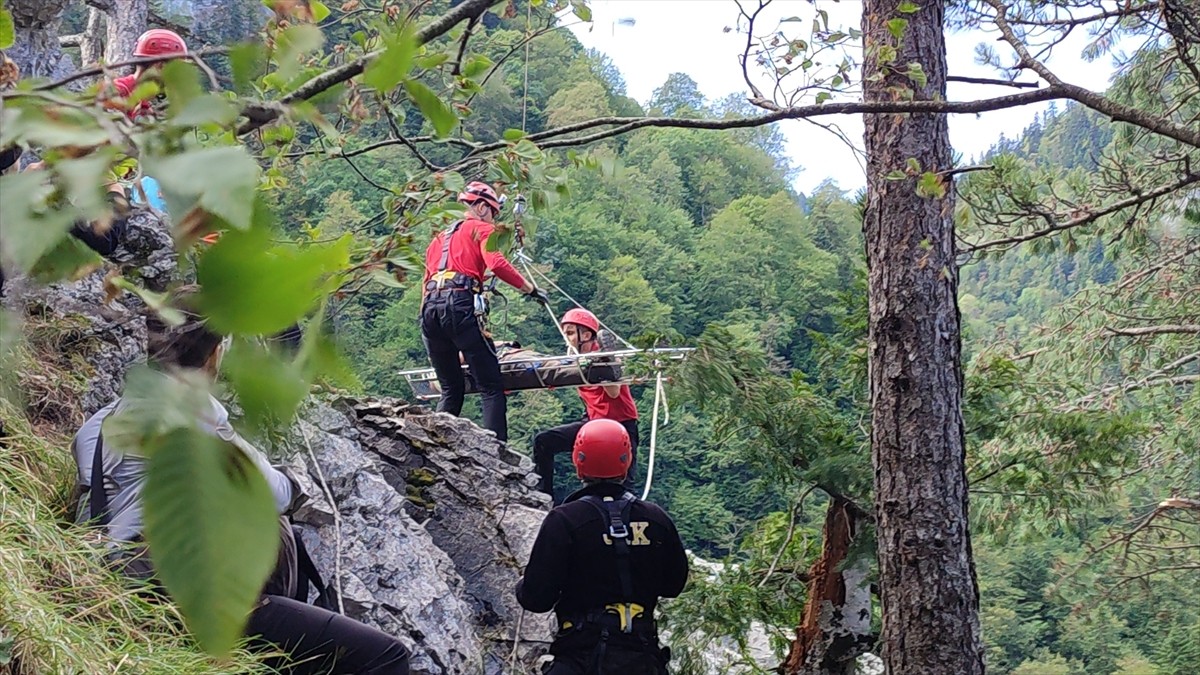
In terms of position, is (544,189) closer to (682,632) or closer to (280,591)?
(280,591)

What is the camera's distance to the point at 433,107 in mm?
606

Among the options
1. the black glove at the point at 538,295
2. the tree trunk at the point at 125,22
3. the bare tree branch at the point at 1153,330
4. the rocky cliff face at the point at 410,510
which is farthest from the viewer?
the tree trunk at the point at 125,22

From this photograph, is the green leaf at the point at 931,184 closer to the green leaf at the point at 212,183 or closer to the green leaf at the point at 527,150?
the green leaf at the point at 527,150

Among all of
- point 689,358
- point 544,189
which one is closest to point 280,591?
point 544,189

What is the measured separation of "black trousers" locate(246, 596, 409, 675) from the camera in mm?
2852

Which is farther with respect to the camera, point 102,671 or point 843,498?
point 843,498

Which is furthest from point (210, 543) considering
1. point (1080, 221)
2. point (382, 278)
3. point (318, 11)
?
point (1080, 221)

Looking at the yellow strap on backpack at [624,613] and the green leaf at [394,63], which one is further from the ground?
the green leaf at [394,63]

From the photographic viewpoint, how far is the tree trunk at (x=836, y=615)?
5184mm

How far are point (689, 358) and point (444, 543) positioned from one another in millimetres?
1690

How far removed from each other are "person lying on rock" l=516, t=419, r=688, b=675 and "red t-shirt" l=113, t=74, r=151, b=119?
129 inches

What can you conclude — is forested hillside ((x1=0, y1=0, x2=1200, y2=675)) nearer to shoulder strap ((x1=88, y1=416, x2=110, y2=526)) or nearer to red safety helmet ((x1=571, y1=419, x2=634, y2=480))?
shoulder strap ((x1=88, y1=416, x2=110, y2=526))

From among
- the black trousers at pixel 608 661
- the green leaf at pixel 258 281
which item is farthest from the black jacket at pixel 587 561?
the green leaf at pixel 258 281

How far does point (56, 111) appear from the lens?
0.48 metres
